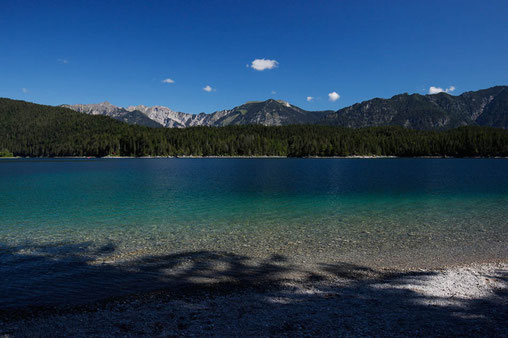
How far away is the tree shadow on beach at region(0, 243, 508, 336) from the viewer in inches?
319

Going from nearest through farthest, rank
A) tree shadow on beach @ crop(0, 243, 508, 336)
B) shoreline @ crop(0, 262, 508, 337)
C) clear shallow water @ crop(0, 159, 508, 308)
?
1. shoreline @ crop(0, 262, 508, 337)
2. tree shadow on beach @ crop(0, 243, 508, 336)
3. clear shallow water @ crop(0, 159, 508, 308)

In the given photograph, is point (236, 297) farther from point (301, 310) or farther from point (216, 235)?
point (216, 235)

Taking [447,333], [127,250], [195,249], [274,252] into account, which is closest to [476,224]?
[274,252]

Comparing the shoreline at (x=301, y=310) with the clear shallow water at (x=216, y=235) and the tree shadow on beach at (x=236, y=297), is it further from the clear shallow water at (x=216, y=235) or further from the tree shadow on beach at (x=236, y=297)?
the clear shallow water at (x=216, y=235)

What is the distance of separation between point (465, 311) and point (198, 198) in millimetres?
29057

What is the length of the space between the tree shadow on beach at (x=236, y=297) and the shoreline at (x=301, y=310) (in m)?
0.03

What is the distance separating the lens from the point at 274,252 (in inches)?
626

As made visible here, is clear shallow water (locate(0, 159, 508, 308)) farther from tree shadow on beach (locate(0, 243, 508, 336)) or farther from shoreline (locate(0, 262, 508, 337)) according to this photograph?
shoreline (locate(0, 262, 508, 337))

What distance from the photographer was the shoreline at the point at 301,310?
7945 mm

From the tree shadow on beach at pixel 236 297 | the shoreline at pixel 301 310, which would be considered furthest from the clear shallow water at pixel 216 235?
the shoreline at pixel 301 310

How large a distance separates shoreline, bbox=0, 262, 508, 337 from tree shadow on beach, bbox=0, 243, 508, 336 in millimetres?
31

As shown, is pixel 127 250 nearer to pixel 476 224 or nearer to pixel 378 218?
pixel 378 218

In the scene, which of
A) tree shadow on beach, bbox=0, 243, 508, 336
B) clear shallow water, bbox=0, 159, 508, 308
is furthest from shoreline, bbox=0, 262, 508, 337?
clear shallow water, bbox=0, 159, 508, 308

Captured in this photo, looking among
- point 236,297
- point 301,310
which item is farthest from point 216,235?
point 301,310
